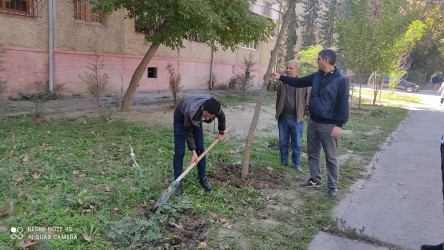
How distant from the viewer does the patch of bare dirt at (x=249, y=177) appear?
4.73 m

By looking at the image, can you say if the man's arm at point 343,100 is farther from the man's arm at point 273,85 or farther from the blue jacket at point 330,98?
the man's arm at point 273,85

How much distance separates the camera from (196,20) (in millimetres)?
7590

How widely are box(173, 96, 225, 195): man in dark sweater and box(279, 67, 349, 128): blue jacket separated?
132cm

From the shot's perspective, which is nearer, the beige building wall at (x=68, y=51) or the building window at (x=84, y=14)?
the beige building wall at (x=68, y=51)

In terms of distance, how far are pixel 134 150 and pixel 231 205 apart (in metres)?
2.51

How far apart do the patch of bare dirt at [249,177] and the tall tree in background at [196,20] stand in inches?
145

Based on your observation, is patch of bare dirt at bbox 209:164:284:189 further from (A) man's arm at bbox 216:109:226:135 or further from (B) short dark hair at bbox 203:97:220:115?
(B) short dark hair at bbox 203:97:220:115

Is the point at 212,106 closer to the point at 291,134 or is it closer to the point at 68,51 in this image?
the point at 291,134

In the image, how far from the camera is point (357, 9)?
44.0 ft

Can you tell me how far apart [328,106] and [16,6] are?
10.4 metres

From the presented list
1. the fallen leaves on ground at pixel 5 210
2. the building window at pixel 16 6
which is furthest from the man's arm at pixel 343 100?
the building window at pixel 16 6

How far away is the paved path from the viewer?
3537 millimetres

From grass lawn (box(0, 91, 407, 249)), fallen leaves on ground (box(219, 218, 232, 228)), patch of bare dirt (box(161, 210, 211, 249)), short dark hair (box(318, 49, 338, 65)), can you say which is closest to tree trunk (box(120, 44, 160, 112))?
grass lawn (box(0, 91, 407, 249))

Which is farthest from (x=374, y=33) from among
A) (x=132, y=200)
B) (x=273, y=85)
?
(x=132, y=200)
